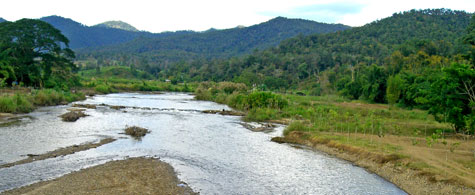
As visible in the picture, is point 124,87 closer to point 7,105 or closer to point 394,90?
point 7,105

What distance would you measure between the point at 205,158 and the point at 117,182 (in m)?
7.66

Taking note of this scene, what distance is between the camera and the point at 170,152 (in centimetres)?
2481

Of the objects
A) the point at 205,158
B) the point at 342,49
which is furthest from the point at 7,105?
the point at 342,49

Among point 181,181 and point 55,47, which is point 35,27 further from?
point 181,181

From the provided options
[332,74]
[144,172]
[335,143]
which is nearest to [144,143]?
[144,172]

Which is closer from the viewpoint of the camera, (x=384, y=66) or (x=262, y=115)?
(x=262, y=115)

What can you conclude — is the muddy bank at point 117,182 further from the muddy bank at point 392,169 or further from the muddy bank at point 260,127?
the muddy bank at point 260,127

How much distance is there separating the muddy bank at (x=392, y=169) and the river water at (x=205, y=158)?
0.69 m

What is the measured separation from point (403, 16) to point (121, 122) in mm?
152161

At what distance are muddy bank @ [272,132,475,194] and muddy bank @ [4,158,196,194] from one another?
10640 mm

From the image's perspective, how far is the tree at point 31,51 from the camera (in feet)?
205

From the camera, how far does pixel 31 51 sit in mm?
65750

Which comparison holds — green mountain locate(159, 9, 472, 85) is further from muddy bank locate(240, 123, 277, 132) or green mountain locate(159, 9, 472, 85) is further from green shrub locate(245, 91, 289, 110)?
muddy bank locate(240, 123, 277, 132)

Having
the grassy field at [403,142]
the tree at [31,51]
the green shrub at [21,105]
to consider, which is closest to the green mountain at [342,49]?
the tree at [31,51]
